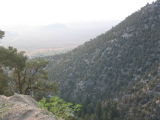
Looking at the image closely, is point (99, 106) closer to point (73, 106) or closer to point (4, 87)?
point (4, 87)

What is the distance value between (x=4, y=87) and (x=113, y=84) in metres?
169

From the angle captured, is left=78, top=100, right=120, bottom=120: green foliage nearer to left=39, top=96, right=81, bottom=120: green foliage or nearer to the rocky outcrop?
left=39, top=96, right=81, bottom=120: green foliage

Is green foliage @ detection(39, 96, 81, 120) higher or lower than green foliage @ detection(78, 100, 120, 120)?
higher

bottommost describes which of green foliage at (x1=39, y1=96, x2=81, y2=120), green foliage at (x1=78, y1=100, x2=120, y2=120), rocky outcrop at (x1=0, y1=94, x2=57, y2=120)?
green foliage at (x1=78, y1=100, x2=120, y2=120)

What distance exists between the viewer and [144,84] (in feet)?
579

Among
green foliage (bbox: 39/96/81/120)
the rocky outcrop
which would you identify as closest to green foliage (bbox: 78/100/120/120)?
green foliage (bbox: 39/96/81/120)

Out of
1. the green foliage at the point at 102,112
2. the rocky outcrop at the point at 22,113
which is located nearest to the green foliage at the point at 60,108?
the rocky outcrop at the point at 22,113

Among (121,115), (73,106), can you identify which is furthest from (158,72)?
(73,106)

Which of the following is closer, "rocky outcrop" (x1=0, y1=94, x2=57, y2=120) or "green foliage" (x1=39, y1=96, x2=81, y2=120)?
"rocky outcrop" (x1=0, y1=94, x2=57, y2=120)

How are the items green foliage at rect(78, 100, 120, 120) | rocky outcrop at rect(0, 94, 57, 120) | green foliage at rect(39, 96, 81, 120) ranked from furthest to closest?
green foliage at rect(78, 100, 120, 120) → green foliage at rect(39, 96, 81, 120) → rocky outcrop at rect(0, 94, 57, 120)

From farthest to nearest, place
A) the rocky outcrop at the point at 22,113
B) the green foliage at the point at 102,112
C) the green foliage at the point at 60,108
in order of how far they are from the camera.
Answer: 1. the green foliage at the point at 102,112
2. the green foliage at the point at 60,108
3. the rocky outcrop at the point at 22,113

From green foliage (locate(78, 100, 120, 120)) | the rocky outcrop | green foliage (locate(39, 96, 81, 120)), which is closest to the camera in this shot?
the rocky outcrop

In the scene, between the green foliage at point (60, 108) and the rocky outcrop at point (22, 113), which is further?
the green foliage at point (60, 108)

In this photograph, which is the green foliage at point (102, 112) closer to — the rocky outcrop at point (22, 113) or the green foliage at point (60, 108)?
the green foliage at point (60, 108)
